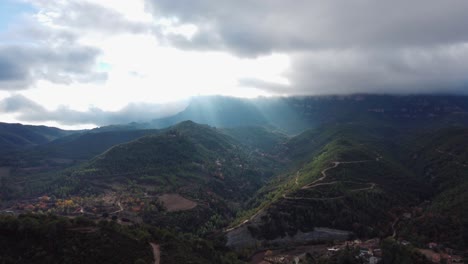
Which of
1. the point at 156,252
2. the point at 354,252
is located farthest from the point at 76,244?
the point at 354,252

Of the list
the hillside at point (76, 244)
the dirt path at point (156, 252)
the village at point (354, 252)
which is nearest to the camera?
the hillside at point (76, 244)

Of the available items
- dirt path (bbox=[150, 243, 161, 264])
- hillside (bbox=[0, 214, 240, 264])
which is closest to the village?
hillside (bbox=[0, 214, 240, 264])

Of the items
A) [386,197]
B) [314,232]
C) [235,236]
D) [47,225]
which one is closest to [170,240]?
[47,225]

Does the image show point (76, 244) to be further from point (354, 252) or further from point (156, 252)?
point (354, 252)

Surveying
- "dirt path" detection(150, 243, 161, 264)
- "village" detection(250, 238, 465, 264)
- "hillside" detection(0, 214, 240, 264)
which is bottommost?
"village" detection(250, 238, 465, 264)

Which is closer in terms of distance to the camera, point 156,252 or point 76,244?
point 76,244

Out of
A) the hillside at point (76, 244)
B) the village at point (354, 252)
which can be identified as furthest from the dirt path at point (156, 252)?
the village at point (354, 252)

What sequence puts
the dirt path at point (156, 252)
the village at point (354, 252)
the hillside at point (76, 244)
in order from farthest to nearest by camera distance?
1. the village at point (354, 252)
2. the dirt path at point (156, 252)
3. the hillside at point (76, 244)

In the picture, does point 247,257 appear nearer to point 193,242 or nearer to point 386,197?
point 193,242

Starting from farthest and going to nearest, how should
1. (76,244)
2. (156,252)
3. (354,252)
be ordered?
1. (354,252)
2. (156,252)
3. (76,244)

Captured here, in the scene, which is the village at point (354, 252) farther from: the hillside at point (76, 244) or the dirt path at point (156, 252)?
the dirt path at point (156, 252)

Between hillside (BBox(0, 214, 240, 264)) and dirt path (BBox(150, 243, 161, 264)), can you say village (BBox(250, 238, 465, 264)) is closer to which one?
hillside (BBox(0, 214, 240, 264))
